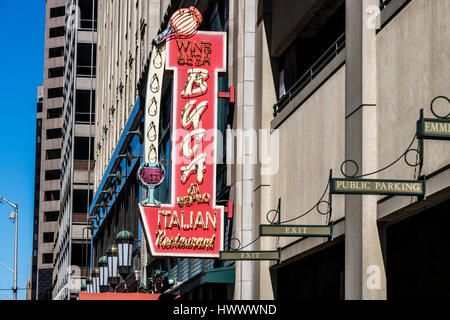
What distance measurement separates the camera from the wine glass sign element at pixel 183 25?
25.9 metres

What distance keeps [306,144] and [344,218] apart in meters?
3.36

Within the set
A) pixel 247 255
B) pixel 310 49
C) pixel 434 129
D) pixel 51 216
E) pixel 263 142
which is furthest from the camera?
pixel 51 216

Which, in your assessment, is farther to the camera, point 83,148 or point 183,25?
point 83,148

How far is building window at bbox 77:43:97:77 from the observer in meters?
86.9

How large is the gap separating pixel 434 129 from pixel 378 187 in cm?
182

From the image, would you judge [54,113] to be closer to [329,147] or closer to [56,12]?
[56,12]

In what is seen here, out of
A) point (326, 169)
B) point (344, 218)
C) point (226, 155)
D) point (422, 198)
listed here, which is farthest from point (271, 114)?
point (422, 198)

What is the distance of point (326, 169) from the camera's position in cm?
1842

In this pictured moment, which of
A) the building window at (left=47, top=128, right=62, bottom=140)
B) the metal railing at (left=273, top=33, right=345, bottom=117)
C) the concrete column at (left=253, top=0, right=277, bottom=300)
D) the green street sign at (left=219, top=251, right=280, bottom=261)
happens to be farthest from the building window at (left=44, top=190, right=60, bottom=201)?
Result: the green street sign at (left=219, top=251, right=280, bottom=261)

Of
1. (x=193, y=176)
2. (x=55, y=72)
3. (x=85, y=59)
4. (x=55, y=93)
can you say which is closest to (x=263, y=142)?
(x=193, y=176)

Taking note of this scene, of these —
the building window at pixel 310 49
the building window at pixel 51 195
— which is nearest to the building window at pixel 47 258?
the building window at pixel 51 195

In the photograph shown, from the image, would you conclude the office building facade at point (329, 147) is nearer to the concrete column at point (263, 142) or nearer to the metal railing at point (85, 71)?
the concrete column at point (263, 142)

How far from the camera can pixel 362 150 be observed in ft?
51.7
